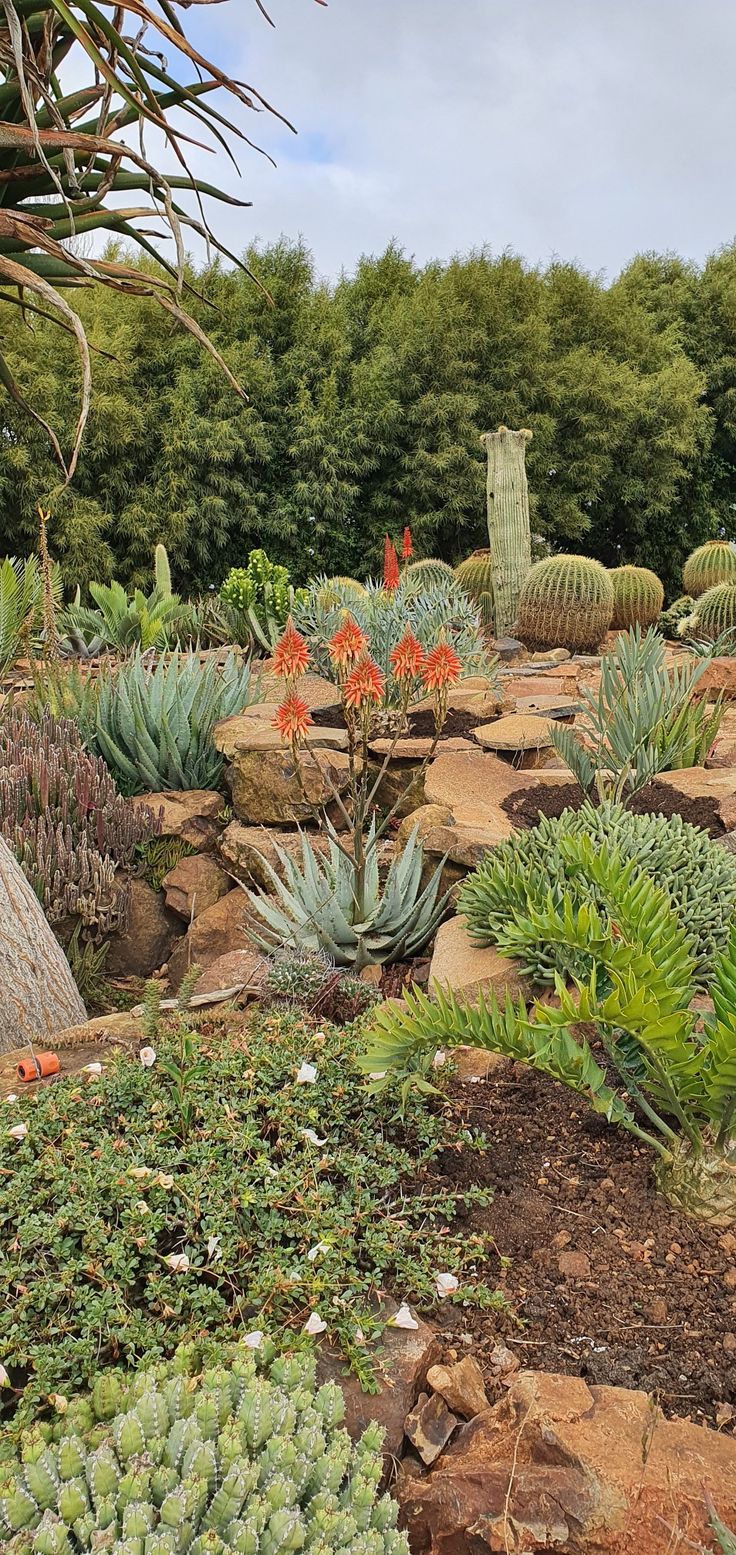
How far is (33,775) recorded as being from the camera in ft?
12.9

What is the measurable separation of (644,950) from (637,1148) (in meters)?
0.59

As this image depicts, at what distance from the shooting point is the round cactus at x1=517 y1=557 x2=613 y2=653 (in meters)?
10.5

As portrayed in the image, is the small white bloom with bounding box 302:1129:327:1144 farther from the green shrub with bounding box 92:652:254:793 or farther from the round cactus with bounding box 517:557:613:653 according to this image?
the round cactus with bounding box 517:557:613:653

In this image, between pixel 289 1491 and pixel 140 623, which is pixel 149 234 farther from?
pixel 289 1491

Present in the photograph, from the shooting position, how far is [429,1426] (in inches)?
62.9

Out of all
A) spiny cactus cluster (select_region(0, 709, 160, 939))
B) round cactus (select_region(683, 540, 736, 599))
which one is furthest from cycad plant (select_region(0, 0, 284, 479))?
round cactus (select_region(683, 540, 736, 599))

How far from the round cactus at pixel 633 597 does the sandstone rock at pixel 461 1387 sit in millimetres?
10834

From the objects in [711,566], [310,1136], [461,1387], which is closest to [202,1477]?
[461,1387]

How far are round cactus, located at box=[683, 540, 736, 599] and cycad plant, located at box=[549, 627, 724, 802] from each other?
8.85 meters

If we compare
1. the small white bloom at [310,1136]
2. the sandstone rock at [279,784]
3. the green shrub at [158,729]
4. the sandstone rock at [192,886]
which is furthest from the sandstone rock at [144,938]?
the small white bloom at [310,1136]

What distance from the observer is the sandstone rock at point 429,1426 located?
61.4 inches

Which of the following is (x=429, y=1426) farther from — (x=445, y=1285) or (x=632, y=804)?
(x=632, y=804)

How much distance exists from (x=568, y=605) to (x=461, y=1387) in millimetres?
9398

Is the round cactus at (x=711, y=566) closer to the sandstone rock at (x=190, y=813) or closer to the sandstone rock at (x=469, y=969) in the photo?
the sandstone rock at (x=190, y=813)
